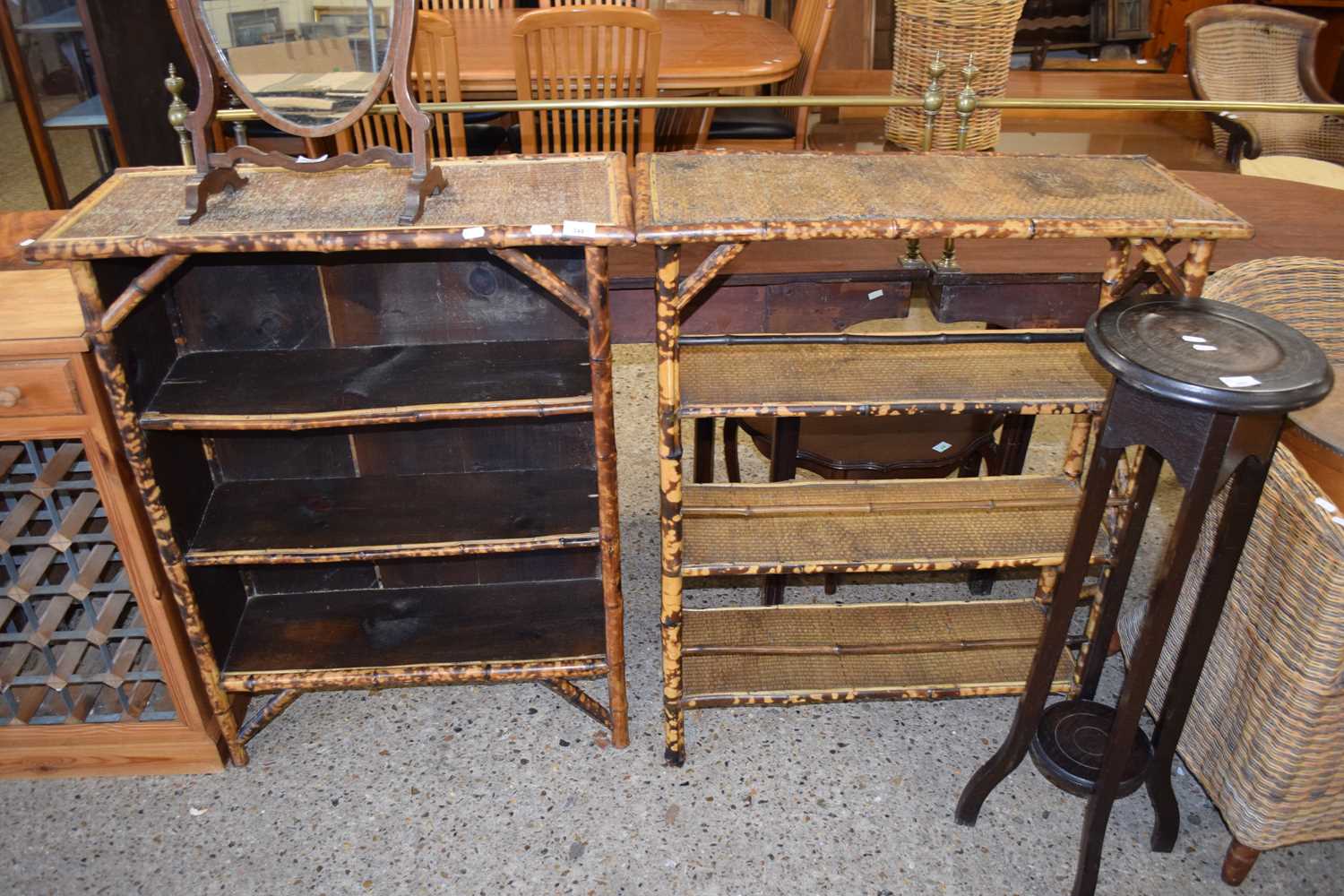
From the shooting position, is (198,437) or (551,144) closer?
(198,437)

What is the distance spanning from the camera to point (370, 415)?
210 centimetres

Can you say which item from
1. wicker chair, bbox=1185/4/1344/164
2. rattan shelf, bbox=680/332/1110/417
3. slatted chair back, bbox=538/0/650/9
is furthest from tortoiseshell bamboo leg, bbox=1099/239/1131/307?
wicker chair, bbox=1185/4/1344/164

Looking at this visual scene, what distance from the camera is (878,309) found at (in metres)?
2.81

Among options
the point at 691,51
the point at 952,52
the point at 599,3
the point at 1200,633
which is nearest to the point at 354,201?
the point at 1200,633

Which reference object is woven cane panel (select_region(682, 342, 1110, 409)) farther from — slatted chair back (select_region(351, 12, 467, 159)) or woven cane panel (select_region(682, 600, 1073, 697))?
slatted chair back (select_region(351, 12, 467, 159))

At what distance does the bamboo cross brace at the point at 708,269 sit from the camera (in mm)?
1896

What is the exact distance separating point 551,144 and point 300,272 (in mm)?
1860

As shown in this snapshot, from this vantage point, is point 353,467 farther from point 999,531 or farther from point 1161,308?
point 1161,308

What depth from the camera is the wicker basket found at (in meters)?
3.59

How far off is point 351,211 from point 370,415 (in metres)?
0.40

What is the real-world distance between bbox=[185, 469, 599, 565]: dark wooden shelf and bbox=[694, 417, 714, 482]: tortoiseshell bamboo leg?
454 millimetres

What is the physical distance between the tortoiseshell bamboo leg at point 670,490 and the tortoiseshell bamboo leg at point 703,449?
0.71m

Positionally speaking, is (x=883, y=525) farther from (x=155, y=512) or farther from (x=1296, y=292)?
(x=155, y=512)

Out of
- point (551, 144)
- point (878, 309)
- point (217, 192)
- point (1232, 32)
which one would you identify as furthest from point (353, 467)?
point (1232, 32)
